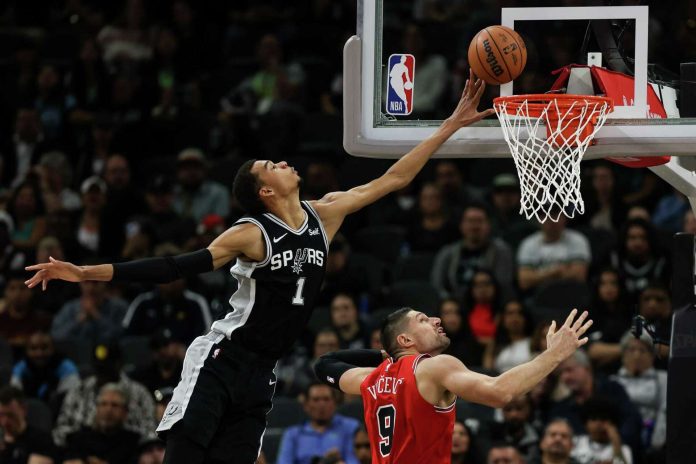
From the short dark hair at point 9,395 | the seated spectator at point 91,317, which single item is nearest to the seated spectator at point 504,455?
the short dark hair at point 9,395

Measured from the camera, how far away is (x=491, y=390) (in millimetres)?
6070

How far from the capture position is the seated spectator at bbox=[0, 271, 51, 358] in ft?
39.7

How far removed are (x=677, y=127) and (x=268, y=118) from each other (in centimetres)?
764

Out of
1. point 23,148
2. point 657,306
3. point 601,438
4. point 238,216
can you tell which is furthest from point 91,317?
point 657,306

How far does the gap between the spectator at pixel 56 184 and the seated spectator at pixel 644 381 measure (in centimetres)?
594

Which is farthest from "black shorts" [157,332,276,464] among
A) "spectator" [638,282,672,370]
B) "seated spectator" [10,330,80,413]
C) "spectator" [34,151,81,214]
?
"spectator" [34,151,81,214]

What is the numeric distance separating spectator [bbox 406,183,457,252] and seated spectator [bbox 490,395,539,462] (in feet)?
8.55

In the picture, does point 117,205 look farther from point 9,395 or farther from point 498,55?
point 498,55

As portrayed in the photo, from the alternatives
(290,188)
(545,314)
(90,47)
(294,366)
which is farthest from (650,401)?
(90,47)

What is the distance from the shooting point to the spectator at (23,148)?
1466 centimetres

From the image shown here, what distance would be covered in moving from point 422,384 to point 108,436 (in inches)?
182

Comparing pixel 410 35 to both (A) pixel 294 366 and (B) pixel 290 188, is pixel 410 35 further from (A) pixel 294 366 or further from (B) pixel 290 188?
(B) pixel 290 188

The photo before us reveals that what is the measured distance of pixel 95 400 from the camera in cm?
1073

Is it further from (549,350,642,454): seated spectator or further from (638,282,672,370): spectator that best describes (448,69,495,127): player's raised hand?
(638,282,672,370): spectator
